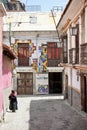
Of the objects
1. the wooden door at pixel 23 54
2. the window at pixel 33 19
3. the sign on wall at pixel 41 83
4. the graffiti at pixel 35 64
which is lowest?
the sign on wall at pixel 41 83

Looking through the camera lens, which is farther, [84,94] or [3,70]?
[84,94]

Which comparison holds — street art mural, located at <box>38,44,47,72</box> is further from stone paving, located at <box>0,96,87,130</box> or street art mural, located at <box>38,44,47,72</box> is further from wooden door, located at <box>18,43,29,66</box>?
stone paving, located at <box>0,96,87,130</box>

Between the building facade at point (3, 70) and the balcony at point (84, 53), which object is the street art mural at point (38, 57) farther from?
the balcony at point (84, 53)

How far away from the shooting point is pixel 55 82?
28078 mm

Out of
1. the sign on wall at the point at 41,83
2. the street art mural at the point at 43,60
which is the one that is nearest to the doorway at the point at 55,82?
the sign on wall at the point at 41,83

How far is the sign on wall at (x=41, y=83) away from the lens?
2709 centimetres

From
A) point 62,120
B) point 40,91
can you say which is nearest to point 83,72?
point 62,120

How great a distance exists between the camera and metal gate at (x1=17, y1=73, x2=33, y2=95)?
2719 centimetres

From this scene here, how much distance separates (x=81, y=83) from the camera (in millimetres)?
16078

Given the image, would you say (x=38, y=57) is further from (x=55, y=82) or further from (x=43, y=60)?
(x=55, y=82)

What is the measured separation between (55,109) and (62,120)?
3.56 metres

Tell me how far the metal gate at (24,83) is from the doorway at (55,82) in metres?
1.80

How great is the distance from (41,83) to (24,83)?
1415 mm

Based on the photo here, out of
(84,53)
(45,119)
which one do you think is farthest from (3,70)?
(84,53)
